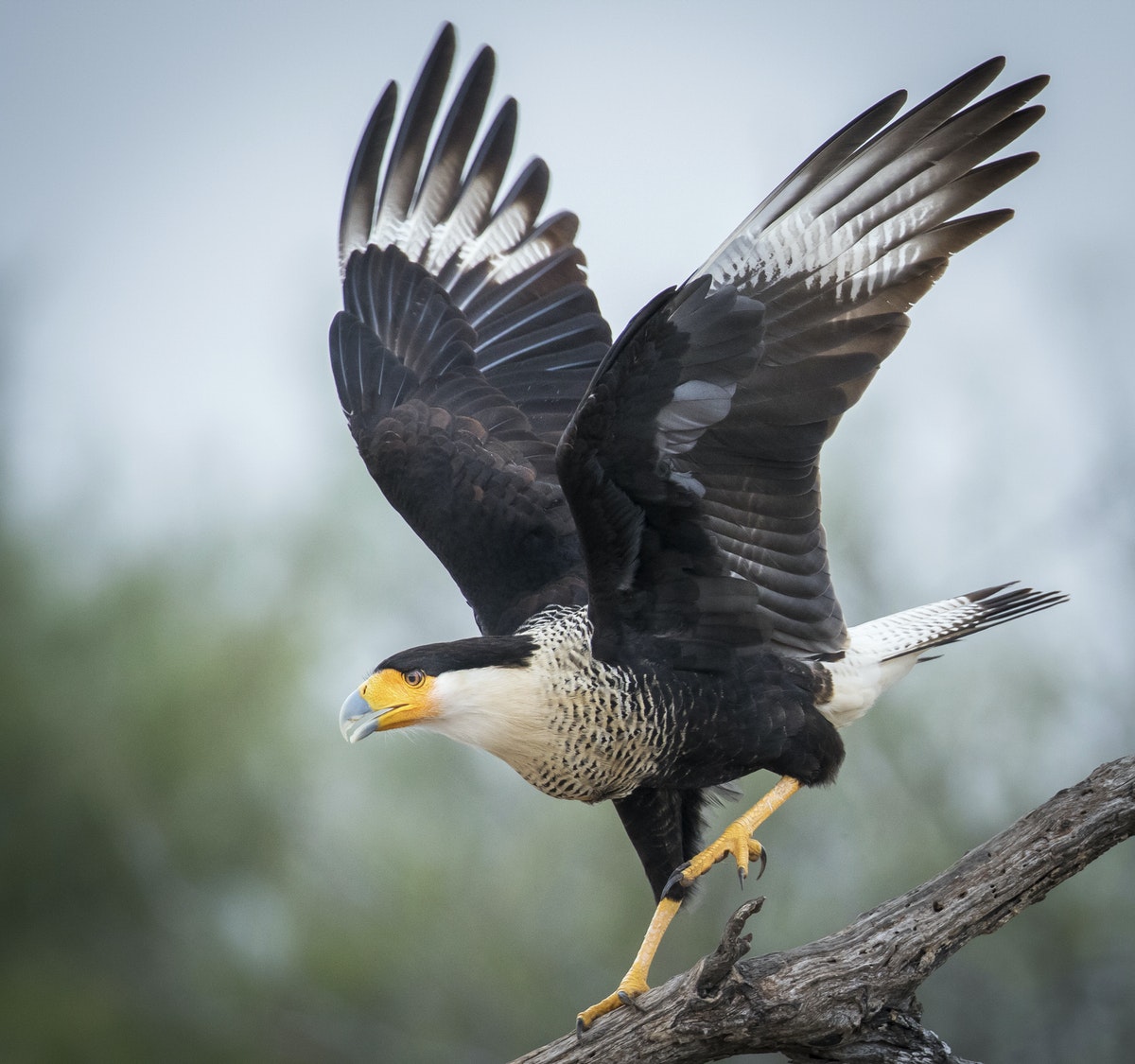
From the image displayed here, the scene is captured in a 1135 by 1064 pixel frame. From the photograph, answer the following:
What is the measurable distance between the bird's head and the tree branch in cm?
85

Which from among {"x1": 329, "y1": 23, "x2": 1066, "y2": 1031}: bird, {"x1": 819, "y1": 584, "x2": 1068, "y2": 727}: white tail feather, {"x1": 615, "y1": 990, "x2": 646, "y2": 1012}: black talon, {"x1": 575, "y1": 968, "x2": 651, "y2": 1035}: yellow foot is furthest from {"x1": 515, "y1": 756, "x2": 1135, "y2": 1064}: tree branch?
{"x1": 819, "y1": 584, "x2": 1068, "y2": 727}: white tail feather

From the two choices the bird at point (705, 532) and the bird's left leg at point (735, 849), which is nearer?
the bird at point (705, 532)

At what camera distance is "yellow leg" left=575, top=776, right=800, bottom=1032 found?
353cm

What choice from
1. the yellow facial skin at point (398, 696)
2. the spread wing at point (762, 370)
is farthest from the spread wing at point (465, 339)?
the yellow facial skin at point (398, 696)

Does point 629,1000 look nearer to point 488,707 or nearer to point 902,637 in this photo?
point 488,707

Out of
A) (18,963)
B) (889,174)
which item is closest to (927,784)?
(889,174)

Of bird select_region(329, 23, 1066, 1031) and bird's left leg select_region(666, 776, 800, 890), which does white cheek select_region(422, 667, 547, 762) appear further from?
bird's left leg select_region(666, 776, 800, 890)

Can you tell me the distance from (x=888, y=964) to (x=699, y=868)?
0.56 m

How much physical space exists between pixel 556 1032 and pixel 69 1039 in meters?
4.93

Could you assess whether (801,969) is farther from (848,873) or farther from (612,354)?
(848,873)

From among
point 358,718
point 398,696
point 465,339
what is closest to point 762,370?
point 398,696

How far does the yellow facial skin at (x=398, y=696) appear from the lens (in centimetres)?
330

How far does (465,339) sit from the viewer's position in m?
4.89

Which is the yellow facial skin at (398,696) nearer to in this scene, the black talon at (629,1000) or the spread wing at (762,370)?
the spread wing at (762,370)
